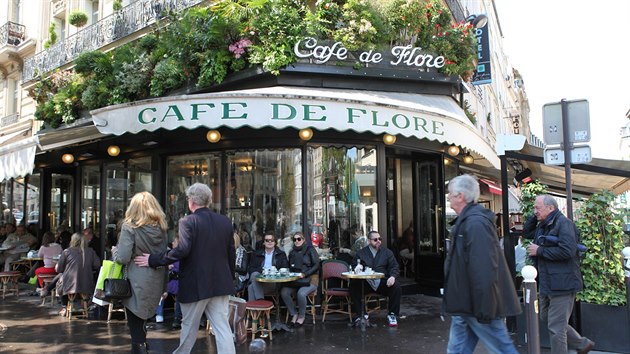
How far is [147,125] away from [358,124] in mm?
2846

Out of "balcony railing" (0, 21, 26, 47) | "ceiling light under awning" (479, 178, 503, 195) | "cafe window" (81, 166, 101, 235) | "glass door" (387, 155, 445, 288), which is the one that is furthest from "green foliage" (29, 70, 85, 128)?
"ceiling light under awning" (479, 178, 503, 195)

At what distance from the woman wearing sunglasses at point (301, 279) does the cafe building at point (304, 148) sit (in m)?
0.94

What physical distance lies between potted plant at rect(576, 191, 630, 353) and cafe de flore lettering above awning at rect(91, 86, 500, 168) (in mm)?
2345

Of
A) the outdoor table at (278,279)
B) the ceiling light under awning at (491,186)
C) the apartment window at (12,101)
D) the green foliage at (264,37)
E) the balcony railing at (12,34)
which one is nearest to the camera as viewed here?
the outdoor table at (278,279)

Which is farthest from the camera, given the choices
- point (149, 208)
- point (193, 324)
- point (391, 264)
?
point (391, 264)

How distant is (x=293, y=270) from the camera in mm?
6996

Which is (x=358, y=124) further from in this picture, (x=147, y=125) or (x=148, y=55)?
(x=148, y=55)

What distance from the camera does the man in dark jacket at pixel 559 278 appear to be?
4.43 m

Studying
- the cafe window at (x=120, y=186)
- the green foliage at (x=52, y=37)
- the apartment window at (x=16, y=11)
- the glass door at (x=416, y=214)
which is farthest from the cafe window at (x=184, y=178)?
the apartment window at (x=16, y=11)

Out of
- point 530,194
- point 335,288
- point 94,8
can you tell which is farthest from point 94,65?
point 530,194

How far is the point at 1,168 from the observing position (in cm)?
813

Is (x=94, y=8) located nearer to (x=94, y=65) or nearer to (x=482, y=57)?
(x=94, y=65)

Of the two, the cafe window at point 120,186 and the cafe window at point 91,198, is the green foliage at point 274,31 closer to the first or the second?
the cafe window at point 120,186

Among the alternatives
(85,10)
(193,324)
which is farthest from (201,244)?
(85,10)
